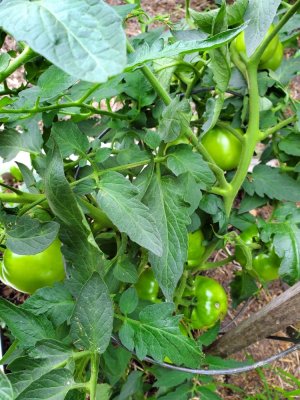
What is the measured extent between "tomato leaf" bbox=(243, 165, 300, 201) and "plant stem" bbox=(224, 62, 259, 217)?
78 mm

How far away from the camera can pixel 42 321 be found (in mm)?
578

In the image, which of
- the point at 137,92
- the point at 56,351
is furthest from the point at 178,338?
the point at 137,92

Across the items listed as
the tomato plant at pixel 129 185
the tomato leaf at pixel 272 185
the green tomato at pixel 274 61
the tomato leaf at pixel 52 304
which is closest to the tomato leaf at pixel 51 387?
the tomato plant at pixel 129 185

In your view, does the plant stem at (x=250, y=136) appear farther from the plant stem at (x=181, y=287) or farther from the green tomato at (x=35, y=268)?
the green tomato at (x=35, y=268)

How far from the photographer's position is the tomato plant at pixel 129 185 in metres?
0.46

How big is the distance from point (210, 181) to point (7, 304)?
11.4 inches

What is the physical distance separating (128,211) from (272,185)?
15.3 inches

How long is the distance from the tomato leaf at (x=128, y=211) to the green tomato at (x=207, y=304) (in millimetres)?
404

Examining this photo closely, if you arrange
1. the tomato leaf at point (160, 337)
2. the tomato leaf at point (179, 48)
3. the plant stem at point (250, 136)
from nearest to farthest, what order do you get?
1. the tomato leaf at point (179, 48)
2. the tomato leaf at point (160, 337)
3. the plant stem at point (250, 136)

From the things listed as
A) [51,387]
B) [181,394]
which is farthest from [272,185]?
[51,387]

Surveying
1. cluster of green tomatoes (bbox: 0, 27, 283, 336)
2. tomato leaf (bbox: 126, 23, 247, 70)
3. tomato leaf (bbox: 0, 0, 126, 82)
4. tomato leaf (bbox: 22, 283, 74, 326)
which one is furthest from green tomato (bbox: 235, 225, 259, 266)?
tomato leaf (bbox: 0, 0, 126, 82)

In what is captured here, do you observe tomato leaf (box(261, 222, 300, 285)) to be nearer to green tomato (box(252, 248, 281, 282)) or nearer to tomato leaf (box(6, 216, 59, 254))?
green tomato (box(252, 248, 281, 282))

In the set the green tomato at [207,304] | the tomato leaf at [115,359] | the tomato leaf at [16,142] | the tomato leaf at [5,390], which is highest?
the tomato leaf at [5,390]

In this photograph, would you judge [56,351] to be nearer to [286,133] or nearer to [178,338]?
[178,338]
